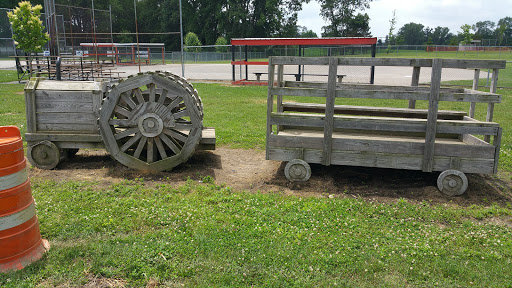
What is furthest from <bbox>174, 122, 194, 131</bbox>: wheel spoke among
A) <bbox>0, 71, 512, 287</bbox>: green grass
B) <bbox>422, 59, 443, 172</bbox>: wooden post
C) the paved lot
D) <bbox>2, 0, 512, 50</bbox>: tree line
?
<bbox>2, 0, 512, 50</bbox>: tree line

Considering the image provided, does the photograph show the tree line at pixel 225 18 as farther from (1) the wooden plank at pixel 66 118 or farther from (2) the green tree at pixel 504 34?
(1) the wooden plank at pixel 66 118

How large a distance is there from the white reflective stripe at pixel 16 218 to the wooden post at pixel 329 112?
155 inches

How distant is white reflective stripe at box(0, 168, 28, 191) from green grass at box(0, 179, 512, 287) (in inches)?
30.8

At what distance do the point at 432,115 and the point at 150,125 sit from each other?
4.24 meters

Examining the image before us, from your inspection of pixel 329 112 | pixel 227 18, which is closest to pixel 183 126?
pixel 329 112

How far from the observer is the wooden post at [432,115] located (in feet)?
19.5

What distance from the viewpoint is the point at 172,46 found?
71562 millimetres

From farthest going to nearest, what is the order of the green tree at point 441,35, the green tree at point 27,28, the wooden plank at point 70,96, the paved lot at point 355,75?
the green tree at point 441,35, the paved lot at point 355,75, the green tree at point 27,28, the wooden plank at point 70,96

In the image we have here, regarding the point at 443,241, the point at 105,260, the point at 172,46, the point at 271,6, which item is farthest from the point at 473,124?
the point at 172,46

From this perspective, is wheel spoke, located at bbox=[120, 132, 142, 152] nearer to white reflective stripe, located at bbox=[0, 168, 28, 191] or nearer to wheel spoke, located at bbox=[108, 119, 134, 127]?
wheel spoke, located at bbox=[108, 119, 134, 127]

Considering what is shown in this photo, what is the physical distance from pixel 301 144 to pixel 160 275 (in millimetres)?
3236

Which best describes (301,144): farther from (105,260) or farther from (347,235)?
(105,260)

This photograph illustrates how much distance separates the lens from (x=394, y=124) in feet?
20.4

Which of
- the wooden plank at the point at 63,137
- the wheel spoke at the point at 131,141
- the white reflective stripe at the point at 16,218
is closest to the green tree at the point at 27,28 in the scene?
the wooden plank at the point at 63,137
